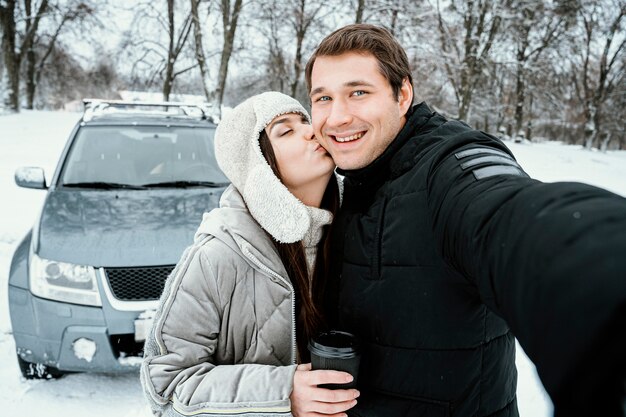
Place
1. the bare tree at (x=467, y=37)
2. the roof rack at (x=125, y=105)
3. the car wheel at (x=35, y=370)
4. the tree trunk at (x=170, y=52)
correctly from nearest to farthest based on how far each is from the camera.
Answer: the car wheel at (x=35, y=370), the roof rack at (x=125, y=105), the bare tree at (x=467, y=37), the tree trunk at (x=170, y=52)

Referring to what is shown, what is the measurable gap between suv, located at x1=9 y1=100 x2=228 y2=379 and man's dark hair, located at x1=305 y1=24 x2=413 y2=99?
70.5 inches

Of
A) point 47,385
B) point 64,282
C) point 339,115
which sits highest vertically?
point 339,115

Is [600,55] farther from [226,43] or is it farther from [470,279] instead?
[470,279]

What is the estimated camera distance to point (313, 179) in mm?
1638

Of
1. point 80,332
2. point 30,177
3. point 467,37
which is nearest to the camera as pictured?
point 80,332

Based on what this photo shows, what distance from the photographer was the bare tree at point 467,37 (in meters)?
15.7

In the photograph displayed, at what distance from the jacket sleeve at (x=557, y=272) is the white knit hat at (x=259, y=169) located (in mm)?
613

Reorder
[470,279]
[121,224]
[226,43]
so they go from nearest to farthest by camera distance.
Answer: [470,279] → [121,224] → [226,43]

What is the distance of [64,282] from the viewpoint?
8.30ft

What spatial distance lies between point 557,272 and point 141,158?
13.1 ft

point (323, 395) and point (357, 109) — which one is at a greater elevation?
point (357, 109)

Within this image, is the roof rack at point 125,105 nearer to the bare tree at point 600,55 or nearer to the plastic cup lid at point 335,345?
the plastic cup lid at point 335,345

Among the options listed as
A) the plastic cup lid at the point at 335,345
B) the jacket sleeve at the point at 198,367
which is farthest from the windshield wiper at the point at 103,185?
the plastic cup lid at the point at 335,345

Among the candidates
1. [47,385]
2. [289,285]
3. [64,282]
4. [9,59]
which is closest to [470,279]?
[289,285]
